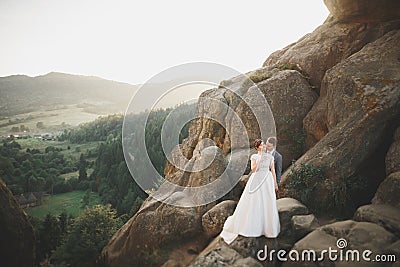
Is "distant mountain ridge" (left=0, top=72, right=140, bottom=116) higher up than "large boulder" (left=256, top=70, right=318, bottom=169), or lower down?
higher up

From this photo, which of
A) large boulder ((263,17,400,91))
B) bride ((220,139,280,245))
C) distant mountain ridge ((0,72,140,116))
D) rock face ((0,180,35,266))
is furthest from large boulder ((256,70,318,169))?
distant mountain ridge ((0,72,140,116))

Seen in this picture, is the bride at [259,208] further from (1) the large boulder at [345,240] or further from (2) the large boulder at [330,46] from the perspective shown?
(2) the large boulder at [330,46]

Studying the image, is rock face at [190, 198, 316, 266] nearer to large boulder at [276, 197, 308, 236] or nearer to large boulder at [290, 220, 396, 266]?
large boulder at [276, 197, 308, 236]

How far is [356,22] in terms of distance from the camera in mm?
15594

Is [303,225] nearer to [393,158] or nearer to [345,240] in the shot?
[345,240]

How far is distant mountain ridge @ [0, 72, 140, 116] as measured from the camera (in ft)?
96.2

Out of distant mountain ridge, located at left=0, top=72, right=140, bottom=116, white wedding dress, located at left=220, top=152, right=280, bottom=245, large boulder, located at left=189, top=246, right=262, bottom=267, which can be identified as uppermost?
distant mountain ridge, located at left=0, top=72, right=140, bottom=116

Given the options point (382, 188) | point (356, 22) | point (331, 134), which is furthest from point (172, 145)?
point (356, 22)

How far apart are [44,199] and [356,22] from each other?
25.2 metres

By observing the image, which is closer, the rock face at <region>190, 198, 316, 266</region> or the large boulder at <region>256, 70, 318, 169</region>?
the rock face at <region>190, 198, 316, 266</region>

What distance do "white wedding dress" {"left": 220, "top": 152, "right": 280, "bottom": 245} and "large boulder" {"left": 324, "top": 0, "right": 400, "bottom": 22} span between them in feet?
37.0

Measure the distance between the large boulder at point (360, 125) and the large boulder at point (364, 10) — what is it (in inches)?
133

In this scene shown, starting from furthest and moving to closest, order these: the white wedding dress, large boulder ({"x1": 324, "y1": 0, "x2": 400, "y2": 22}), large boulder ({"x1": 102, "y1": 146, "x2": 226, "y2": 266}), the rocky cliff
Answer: large boulder ({"x1": 324, "y1": 0, "x2": 400, "y2": 22}), large boulder ({"x1": 102, "y1": 146, "x2": 226, "y2": 266}), the rocky cliff, the white wedding dress

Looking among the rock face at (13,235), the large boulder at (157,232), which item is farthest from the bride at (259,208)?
the rock face at (13,235)
